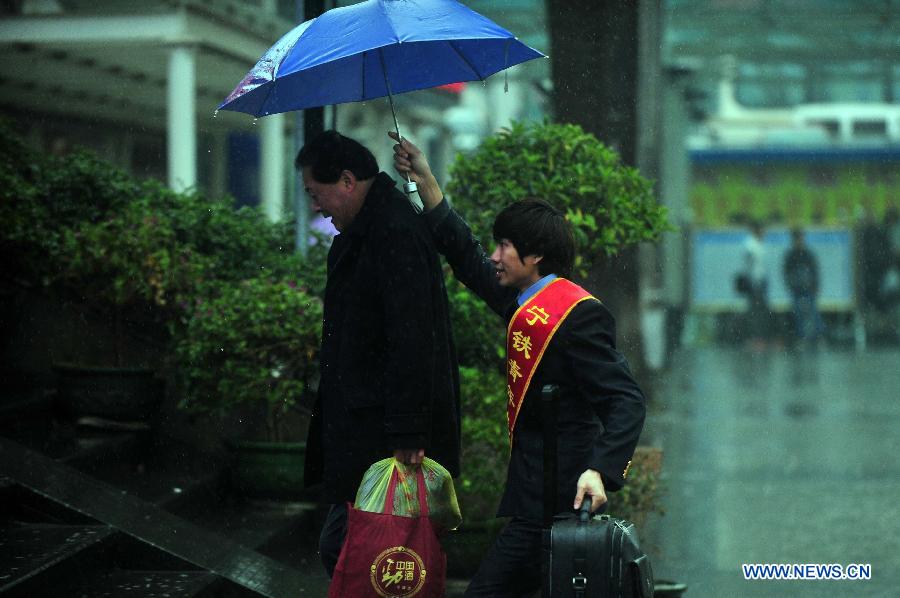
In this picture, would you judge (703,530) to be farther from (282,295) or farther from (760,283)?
(760,283)

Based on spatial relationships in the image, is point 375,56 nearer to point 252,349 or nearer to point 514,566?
point 514,566

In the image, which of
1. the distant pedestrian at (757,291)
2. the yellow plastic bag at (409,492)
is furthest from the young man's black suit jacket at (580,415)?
the distant pedestrian at (757,291)

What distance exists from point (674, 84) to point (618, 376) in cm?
1661

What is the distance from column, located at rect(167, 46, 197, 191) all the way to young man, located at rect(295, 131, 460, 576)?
29.7ft

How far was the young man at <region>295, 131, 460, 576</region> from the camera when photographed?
13.4 feet

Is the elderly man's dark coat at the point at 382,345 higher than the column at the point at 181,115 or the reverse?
the reverse

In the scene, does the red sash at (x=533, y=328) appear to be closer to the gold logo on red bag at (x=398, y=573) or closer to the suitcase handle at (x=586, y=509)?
the suitcase handle at (x=586, y=509)

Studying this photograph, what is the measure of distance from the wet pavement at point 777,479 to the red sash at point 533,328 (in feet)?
10.6

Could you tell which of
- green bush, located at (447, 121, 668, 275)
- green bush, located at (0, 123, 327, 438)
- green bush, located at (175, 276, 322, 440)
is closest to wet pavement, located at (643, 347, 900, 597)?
green bush, located at (447, 121, 668, 275)

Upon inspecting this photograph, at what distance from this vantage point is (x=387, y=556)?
390 centimetres

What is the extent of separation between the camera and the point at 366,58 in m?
4.75

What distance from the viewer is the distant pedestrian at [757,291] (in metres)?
19.9

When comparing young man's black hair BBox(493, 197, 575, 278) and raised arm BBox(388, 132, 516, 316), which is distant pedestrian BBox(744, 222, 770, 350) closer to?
raised arm BBox(388, 132, 516, 316)

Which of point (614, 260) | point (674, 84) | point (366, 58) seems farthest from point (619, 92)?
point (674, 84)
